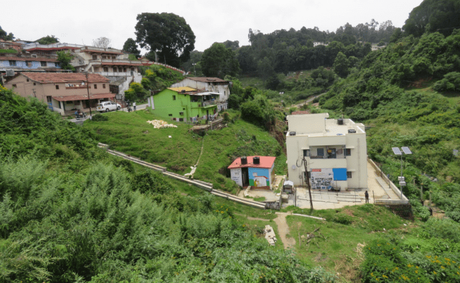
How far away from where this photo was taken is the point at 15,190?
22.7 feet

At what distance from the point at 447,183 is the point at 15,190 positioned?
30.1 m

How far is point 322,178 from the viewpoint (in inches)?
875

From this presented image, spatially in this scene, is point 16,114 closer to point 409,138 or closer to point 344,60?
point 409,138

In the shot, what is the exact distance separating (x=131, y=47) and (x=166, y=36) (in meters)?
10.7

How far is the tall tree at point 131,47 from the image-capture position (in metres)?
59.2

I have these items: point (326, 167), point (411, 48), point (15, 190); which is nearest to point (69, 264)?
point (15, 190)

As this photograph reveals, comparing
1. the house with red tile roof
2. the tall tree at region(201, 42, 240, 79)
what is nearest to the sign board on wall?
the house with red tile roof

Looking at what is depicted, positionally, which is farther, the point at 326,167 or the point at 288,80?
the point at 288,80

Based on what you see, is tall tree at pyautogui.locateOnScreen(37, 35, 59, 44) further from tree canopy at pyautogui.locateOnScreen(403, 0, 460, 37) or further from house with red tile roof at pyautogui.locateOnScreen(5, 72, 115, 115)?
tree canopy at pyautogui.locateOnScreen(403, 0, 460, 37)

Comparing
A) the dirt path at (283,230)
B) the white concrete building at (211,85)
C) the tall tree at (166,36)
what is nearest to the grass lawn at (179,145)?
the dirt path at (283,230)

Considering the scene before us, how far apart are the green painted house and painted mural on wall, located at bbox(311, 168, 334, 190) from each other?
1484cm

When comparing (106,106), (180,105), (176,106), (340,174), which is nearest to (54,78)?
(106,106)

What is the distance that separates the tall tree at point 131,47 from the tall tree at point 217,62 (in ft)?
55.0

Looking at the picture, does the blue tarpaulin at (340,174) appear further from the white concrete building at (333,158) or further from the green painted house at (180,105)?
the green painted house at (180,105)
